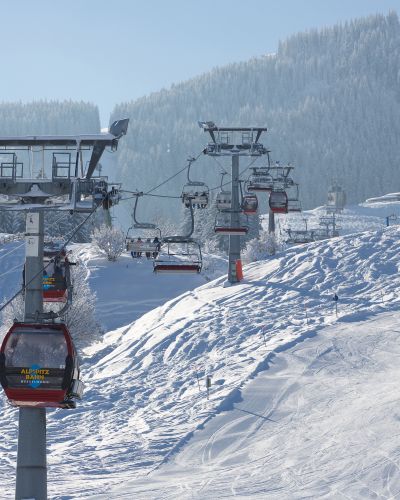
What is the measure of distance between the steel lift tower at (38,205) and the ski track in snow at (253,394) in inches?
256

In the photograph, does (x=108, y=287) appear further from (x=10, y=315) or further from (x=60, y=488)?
(x=60, y=488)

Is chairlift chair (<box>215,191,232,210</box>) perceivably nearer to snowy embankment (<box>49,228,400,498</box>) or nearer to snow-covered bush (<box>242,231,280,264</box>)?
snowy embankment (<box>49,228,400,498</box>)

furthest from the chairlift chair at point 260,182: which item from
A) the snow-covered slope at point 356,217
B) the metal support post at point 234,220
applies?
the snow-covered slope at point 356,217

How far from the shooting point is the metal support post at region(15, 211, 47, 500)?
44.4ft

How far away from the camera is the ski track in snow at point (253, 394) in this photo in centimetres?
2048

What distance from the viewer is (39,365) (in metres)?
13.1

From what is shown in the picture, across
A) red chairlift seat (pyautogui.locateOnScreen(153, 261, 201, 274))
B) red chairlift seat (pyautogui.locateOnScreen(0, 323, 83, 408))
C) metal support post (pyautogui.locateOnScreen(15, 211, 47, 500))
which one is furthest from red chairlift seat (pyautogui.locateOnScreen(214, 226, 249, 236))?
red chairlift seat (pyautogui.locateOnScreen(0, 323, 83, 408))

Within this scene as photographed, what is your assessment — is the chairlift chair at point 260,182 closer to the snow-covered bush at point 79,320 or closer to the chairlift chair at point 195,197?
the chairlift chair at point 195,197

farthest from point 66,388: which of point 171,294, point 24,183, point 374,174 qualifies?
point 374,174

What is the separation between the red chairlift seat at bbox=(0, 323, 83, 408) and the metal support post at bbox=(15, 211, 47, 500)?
375 millimetres

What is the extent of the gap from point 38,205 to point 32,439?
339 cm

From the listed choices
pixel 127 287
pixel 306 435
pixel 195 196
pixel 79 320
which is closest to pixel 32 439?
pixel 306 435

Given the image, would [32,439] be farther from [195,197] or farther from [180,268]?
[195,197]

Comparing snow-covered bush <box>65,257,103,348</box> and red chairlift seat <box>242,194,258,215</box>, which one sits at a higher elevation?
red chairlift seat <box>242,194,258,215</box>
